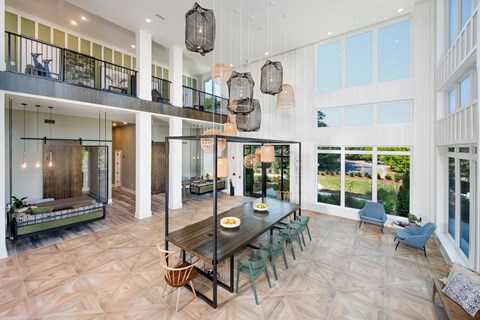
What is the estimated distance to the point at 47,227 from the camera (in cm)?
507

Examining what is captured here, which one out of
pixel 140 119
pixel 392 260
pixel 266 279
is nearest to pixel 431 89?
pixel 392 260

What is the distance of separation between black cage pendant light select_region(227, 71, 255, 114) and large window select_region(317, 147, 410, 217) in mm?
4781

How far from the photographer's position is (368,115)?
22.3 ft

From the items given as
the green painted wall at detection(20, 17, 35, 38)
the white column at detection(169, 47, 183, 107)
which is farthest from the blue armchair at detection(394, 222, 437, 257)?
the green painted wall at detection(20, 17, 35, 38)

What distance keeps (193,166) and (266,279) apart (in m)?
9.52

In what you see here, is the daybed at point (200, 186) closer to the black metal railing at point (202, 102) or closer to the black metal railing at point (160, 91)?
the black metal railing at point (202, 102)

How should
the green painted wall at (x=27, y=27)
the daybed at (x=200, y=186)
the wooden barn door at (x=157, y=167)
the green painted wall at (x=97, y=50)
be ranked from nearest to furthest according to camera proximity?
the green painted wall at (x=27, y=27)
the green painted wall at (x=97, y=50)
the daybed at (x=200, y=186)
the wooden barn door at (x=157, y=167)

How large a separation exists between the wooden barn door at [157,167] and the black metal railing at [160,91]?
2.74 meters

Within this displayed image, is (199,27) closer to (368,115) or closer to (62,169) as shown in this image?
(368,115)

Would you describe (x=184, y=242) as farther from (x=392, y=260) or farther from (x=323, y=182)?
(x=323, y=182)

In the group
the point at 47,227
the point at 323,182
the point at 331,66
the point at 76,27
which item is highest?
the point at 76,27

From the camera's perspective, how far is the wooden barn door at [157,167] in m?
10.5

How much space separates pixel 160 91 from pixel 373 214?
8.99 m

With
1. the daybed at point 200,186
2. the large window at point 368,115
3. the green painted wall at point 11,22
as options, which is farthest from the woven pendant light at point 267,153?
the green painted wall at point 11,22
